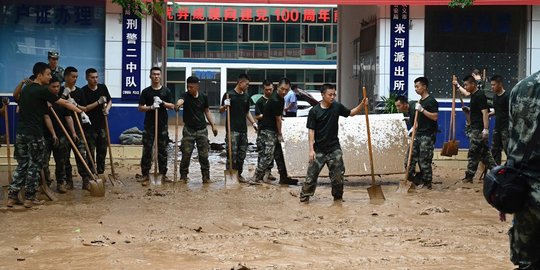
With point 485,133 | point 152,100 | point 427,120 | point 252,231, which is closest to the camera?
point 252,231

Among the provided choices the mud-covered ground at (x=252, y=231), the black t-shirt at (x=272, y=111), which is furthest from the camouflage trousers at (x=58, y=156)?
the black t-shirt at (x=272, y=111)

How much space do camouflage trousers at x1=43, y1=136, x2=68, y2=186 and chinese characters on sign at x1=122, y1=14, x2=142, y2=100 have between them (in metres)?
4.95

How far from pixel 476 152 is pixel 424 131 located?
3.84ft

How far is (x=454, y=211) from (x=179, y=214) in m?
3.35

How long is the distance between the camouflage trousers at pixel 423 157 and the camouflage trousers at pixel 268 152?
2.07m

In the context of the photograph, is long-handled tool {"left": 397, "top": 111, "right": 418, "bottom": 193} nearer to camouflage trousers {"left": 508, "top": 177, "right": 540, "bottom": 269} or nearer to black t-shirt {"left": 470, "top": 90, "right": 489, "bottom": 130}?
black t-shirt {"left": 470, "top": 90, "right": 489, "bottom": 130}

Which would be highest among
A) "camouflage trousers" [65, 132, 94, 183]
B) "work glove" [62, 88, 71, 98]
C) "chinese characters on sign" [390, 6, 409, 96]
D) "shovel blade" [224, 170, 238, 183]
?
"chinese characters on sign" [390, 6, 409, 96]

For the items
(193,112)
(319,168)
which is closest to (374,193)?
(319,168)

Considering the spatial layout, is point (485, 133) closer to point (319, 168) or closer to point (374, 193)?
point (374, 193)

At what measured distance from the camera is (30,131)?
10078 mm

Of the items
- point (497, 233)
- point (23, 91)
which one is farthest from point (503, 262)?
point (23, 91)

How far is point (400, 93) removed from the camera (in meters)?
16.9

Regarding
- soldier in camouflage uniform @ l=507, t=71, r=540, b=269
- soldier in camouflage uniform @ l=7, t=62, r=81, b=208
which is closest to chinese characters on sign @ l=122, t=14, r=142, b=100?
soldier in camouflage uniform @ l=7, t=62, r=81, b=208

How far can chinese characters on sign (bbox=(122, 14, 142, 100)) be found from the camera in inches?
651
